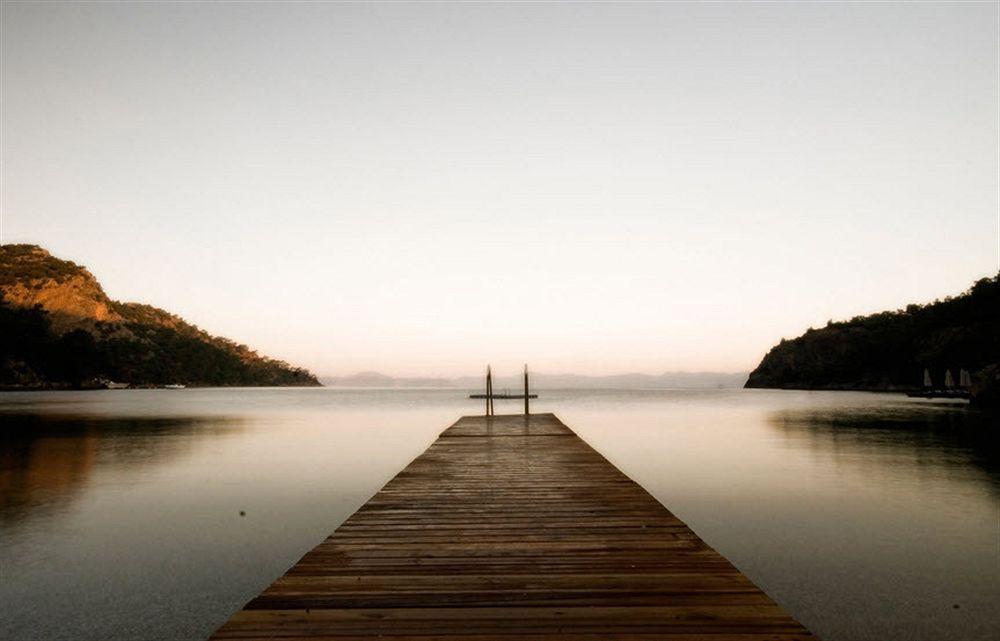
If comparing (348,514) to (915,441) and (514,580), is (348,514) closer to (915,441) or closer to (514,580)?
(514,580)

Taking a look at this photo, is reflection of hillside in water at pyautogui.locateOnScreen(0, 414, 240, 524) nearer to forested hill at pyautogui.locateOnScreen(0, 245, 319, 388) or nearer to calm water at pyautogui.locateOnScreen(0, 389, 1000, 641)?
Answer: calm water at pyautogui.locateOnScreen(0, 389, 1000, 641)

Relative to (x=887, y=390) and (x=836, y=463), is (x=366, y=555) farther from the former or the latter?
(x=887, y=390)

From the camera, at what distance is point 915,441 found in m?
31.8

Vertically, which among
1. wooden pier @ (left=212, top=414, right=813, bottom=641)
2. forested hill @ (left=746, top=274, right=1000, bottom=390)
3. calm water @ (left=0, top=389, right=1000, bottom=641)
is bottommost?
calm water @ (left=0, top=389, right=1000, bottom=641)

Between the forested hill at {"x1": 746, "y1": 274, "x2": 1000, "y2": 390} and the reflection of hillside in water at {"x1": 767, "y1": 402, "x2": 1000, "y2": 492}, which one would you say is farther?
the forested hill at {"x1": 746, "y1": 274, "x2": 1000, "y2": 390}

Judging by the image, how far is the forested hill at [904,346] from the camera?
96.4 meters

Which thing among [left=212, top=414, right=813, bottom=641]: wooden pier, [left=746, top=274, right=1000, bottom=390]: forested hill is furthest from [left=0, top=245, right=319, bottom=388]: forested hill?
[left=746, top=274, right=1000, bottom=390]: forested hill

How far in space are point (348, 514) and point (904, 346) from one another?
486 ft

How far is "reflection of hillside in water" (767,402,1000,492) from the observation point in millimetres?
23844

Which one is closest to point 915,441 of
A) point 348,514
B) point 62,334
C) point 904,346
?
point 348,514

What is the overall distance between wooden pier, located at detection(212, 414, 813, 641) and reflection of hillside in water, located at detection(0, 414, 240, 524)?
1198 centimetres

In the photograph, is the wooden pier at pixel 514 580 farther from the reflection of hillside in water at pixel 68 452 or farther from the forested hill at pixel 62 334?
the forested hill at pixel 62 334

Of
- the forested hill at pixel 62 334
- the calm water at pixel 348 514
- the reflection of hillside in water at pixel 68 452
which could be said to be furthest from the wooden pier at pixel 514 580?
the forested hill at pixel 62 334

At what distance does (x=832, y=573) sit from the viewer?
10.4 m
